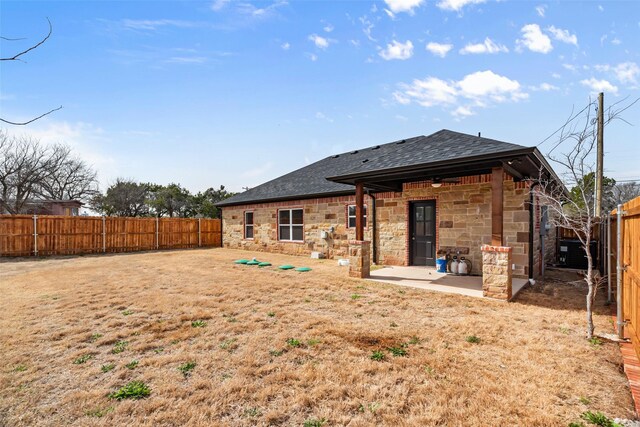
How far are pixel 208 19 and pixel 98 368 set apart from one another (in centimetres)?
539

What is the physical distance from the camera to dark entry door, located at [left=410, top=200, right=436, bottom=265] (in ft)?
32.6

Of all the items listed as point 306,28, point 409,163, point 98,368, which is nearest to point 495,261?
point 409,163

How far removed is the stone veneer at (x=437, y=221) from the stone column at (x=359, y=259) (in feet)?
8.24

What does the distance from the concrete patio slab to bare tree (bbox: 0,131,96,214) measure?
83.8ft

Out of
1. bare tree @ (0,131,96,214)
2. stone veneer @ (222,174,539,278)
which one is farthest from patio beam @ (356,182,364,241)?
bare tree @ (0,131,96,214)

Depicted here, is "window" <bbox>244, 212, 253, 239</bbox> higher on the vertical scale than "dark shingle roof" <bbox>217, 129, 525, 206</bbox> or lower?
lower

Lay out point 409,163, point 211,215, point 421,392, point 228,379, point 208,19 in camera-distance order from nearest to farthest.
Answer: point 421,392 < point 228,379 < point 208,19 < point 409,163 < point 211,215

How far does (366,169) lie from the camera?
8.38m

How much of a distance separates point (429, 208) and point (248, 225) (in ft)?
34.8

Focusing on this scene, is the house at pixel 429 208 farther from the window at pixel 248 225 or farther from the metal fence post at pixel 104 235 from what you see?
the metal fence post at pixel 104 235

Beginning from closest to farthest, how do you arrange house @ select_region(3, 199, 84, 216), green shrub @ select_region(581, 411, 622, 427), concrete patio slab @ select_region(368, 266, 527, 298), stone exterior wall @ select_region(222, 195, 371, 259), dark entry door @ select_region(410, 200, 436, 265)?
green shrub @ select_region(581, 411, 622, 427) < concrete patio slab @ select_region(368, 266, 527, 298) < dark entry door @ select_region(410, 200, 436, 265) < stone exterior wall @ select_region(222, 195, 371, 259) < house @ select_region(3, 199, 84, 216)

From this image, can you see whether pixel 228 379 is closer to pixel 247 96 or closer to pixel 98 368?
pixel 98 368

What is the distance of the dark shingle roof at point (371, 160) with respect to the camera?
702cm

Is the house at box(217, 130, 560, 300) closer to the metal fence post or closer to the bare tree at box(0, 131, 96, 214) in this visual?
the metal fence post
